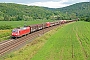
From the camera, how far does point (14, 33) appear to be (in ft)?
202

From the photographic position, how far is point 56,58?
1212 inches

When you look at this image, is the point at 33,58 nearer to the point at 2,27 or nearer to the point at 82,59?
the point at 82,59

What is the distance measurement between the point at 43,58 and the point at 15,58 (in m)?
4.34

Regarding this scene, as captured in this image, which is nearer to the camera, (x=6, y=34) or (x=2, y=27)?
(x=6, y=34)

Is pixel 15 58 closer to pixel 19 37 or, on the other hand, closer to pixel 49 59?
pixel 49 59

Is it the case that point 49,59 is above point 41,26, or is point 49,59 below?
above

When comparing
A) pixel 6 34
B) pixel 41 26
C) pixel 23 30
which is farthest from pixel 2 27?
pixel 23 30

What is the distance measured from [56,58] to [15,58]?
5.98 metres

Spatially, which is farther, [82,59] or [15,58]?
[15,58]

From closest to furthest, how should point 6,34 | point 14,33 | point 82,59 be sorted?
point 82,59 → point 14,33 → point 6,34

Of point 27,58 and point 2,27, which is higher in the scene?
point 27,58

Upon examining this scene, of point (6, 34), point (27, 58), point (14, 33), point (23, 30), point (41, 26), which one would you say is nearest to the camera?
point (27, 58)

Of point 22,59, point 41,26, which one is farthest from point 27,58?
point 41,26

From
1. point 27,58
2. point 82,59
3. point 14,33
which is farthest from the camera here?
point 14,33
